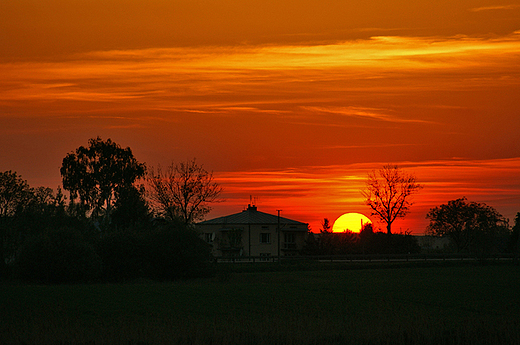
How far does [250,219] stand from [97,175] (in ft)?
96.1

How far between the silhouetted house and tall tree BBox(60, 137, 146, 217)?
22.5 m

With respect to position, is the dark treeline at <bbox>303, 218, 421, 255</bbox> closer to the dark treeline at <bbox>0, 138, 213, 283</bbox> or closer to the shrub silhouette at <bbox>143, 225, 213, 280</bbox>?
the dark treeline at <bbox>0, 138, 213, 283</bbox>

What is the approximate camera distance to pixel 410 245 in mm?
80188

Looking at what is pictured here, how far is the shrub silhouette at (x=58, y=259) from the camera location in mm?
37906

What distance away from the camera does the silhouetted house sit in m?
85.7

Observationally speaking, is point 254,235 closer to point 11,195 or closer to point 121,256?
point 11,195

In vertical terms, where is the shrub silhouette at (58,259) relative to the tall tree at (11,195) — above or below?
below

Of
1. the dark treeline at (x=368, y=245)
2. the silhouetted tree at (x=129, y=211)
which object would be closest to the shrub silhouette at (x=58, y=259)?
the silhouetted tree at (x=129, y=211)

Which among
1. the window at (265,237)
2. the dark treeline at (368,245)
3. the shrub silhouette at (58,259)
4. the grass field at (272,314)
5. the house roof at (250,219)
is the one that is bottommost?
the grass field at (272,314)

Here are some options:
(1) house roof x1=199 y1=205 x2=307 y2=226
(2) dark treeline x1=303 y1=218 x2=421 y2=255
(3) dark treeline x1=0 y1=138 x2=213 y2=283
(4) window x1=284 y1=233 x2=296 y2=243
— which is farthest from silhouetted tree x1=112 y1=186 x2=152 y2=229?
(4) window x1=284 y1=233 x2=296 y2=243

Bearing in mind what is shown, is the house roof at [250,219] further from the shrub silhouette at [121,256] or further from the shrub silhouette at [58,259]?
the shrub silhouette at [58,259]

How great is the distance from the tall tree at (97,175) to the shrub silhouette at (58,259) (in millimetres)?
24385

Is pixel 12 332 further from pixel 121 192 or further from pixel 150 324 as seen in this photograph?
pixel 121 192

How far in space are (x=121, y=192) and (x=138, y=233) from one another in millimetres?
17946
